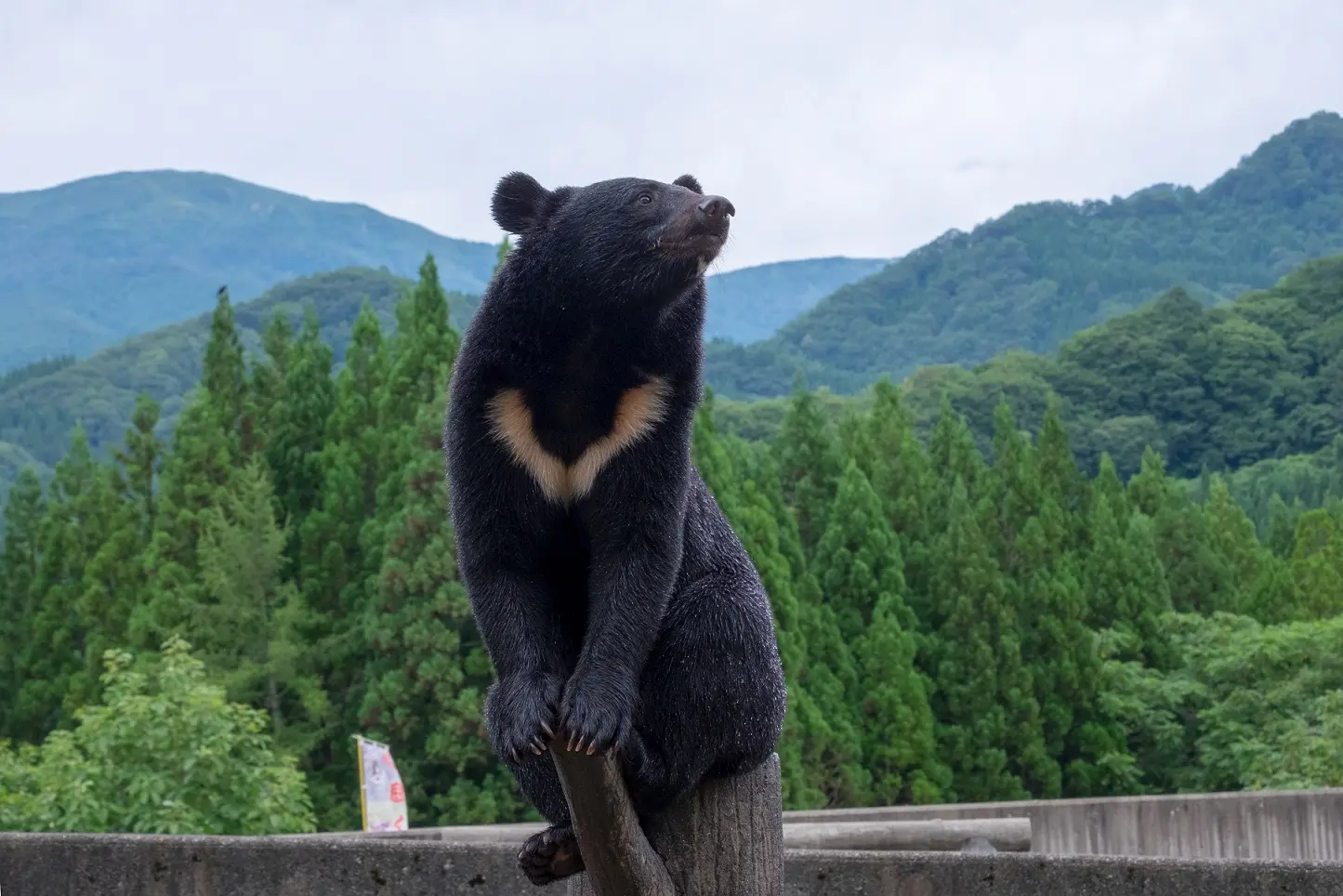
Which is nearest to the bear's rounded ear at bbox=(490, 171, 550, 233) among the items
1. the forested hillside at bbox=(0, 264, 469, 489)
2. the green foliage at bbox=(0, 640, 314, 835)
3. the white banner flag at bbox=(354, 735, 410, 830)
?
the green foliage at bbox=(0, 640, 314, 835)

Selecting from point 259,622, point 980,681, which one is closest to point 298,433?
point 259,622

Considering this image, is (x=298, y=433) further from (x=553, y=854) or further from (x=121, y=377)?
(x=121, y=377)

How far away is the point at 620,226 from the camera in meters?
2.97

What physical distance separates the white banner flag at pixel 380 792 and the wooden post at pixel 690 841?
32.2 ft

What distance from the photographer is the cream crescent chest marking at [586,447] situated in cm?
294

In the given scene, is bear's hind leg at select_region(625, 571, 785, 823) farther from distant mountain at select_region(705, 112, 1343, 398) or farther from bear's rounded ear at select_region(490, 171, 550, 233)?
distant mountain at select_region(705, 112, 1343, 398)

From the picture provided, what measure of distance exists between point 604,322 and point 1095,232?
95428 millimetres

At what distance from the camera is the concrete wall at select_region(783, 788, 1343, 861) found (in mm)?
9000

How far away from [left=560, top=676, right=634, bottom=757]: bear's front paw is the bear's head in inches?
31.1

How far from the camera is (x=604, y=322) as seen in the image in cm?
295

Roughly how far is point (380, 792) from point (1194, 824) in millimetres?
6753

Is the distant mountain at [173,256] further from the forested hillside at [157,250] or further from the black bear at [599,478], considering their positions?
the black bear at [599,478]

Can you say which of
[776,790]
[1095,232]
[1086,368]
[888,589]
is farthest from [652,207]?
[1095,232]

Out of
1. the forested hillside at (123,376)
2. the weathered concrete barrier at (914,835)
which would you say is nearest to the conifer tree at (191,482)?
the weathered concrete barrier at (914,835)
